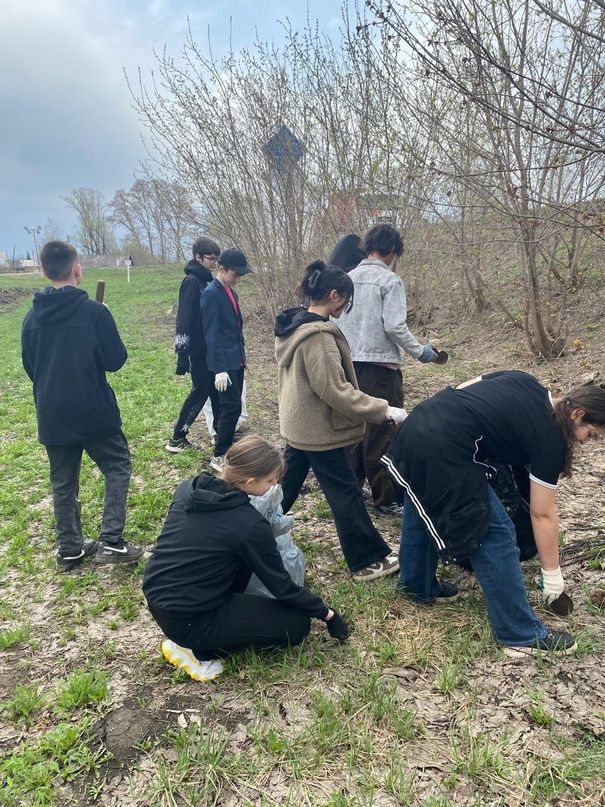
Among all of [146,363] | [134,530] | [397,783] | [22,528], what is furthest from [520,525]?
[146,363]

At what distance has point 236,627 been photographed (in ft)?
8.03

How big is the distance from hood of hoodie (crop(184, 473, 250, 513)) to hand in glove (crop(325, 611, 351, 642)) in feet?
2.33

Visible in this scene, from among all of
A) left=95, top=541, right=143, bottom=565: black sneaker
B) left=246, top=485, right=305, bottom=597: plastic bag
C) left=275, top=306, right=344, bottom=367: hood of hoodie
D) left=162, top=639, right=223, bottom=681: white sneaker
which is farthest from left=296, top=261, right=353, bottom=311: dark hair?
left=95, top=541, right=143, bottom=565: black sneaker

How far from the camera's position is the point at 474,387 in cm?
250

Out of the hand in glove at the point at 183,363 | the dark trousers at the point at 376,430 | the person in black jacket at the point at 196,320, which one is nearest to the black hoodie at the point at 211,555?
the dark trousers at the point at 376,430

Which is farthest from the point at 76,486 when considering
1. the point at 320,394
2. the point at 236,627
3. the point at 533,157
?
the point at 533,157

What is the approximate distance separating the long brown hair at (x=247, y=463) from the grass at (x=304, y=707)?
852mm

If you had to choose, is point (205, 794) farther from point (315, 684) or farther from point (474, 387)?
point (474, 387)

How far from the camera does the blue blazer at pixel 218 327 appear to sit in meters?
4.65

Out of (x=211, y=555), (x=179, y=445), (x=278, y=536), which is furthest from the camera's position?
(x=179, y=445)

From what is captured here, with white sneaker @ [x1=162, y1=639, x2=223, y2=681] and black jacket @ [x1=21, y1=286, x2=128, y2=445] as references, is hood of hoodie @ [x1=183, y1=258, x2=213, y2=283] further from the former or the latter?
white sneaker @ [x1=162, y1=639, x2=223, y2=681]

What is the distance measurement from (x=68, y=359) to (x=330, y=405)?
159 cm

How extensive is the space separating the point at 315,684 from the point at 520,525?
4.28 ft

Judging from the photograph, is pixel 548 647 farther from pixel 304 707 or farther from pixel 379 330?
pixel 379 330
